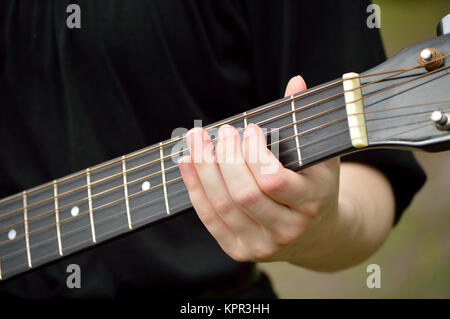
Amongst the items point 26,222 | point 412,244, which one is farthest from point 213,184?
point 412,244

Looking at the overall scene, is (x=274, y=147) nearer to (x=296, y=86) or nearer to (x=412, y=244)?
(x=296, y=86)

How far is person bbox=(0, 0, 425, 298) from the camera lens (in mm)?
749

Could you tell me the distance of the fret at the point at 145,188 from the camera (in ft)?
2.12

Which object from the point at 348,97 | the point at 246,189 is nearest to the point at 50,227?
the point at 246,189

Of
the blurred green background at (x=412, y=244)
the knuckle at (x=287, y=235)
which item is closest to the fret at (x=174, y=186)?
the knuckle at (x=287, y=235)

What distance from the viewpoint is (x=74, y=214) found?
0.73 m

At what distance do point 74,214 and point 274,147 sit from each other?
29 centimetres

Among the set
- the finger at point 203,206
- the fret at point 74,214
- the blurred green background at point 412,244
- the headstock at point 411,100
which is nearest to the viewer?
the headstock at point 411,100

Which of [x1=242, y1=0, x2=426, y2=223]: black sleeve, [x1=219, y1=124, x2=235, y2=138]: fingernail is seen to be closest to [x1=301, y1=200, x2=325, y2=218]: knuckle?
[x1=219, y1=124, x2=235, y2=138]: fingernail

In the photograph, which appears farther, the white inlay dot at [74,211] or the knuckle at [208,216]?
the white inlay dot at [74,211]

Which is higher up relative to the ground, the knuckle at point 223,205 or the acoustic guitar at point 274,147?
the acoustic guitar at point 274,147

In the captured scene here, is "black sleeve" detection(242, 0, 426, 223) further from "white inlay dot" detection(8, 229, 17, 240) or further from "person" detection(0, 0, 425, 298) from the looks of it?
"white inlay dot" detection(8, 229, 17, 240)

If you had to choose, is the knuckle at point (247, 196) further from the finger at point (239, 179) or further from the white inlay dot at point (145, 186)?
the white inlay dot at point (145, 186)

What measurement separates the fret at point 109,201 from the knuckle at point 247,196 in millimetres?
166
